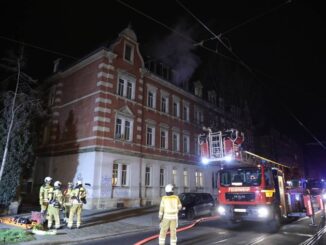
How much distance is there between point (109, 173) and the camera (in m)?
20.5

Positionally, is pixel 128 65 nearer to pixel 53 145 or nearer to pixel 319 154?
pixel 53 145

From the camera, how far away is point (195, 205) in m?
16.4

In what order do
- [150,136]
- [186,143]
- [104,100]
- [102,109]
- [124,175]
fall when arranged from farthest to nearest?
[186,143], [150,136], [124,175], [104,100], [102,109]

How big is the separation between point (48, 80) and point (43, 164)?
8.32m

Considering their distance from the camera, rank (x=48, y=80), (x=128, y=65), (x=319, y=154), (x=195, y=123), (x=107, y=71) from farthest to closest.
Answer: (x=319, y=154), (x=195, y=123), (x=48, y=80), (x=128, y=65), (x=107, y=71)

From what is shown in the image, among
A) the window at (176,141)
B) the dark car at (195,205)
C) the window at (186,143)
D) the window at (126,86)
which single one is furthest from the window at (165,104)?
the dark car at (195,205)

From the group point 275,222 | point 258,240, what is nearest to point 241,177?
point 275,222

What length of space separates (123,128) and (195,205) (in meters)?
9.15

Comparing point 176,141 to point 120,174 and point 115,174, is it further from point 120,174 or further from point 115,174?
point 115,174

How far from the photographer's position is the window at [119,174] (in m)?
21.3

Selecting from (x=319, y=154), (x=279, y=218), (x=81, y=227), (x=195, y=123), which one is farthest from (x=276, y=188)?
(x=319, y=154)

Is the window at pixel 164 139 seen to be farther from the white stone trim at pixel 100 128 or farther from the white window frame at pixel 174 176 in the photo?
the white stone trim at pixel 100 128

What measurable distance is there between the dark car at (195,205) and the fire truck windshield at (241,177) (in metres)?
3.91

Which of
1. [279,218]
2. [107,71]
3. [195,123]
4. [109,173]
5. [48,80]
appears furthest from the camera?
[195,123]
